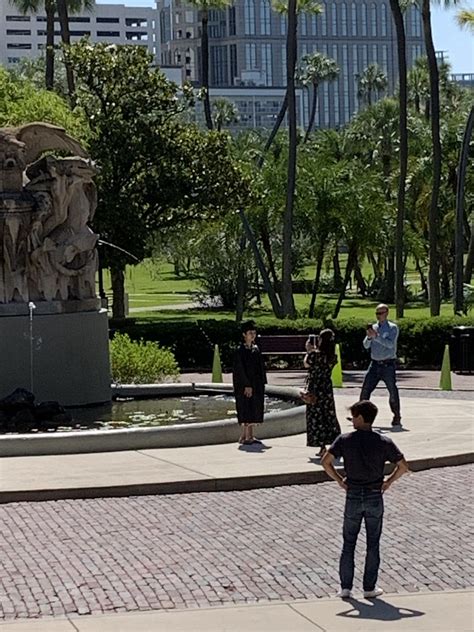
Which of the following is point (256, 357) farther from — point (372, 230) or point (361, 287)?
point (361, 287)

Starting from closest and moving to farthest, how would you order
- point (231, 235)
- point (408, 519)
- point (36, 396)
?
1. point (408, 519)
2. point (36, 396)
3. point (231, 235)

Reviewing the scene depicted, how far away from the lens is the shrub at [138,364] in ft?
80.7

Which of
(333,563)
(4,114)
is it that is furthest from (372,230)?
(333,563)

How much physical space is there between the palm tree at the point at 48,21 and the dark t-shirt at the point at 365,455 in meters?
39.3

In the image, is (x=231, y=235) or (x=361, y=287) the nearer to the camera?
(x=231, y=235)

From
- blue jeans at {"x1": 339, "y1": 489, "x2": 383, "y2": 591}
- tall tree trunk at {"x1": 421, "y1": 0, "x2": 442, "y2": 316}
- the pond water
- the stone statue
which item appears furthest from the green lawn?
blue jeans at {"x1": 339, "y1": 489, "x2": 383, "y2": 591}

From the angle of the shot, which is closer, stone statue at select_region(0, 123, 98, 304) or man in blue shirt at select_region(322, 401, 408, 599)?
man in blue shirt at select_region(322, 401, 408, 599)

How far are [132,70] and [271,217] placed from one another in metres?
9.65

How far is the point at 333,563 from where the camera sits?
10922mm

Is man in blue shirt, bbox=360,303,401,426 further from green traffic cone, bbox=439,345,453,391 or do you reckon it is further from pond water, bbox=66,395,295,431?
green traffic cone, bbox=439,345,453,391

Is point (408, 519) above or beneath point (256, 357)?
beneath

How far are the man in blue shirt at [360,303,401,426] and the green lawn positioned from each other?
2666 centimetres

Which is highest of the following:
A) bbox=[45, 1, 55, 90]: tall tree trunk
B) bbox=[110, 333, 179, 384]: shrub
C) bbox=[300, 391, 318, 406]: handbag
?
bbox=[45, 1, 55, 90]: tall tree trunk

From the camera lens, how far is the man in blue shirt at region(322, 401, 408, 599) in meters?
9.80
